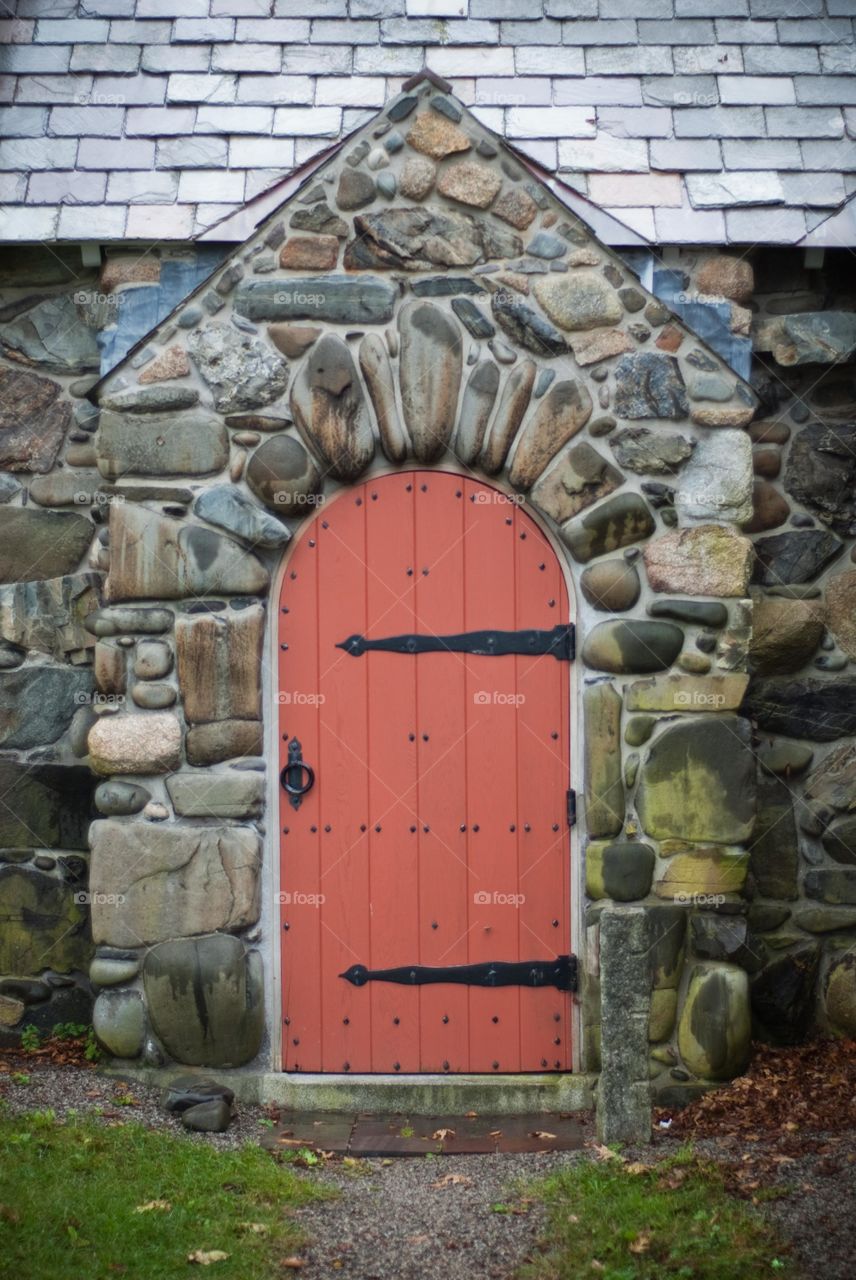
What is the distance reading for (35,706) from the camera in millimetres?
5707

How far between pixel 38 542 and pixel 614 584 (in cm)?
248

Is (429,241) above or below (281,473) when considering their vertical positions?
above

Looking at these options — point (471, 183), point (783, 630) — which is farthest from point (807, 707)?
point (471, 183)

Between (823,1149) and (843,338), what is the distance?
3.25 m

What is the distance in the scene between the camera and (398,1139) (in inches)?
192

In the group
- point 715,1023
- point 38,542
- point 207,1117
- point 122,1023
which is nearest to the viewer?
point 207,1117

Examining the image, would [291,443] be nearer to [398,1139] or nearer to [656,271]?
[656,271]

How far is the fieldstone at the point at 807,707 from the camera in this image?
5.65 m

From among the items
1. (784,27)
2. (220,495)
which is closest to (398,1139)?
(220,495)

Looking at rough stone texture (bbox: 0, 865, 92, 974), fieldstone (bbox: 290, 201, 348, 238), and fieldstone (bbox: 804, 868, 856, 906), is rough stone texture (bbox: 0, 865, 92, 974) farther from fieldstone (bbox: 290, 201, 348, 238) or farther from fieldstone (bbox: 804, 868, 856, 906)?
fieldstone (bbox: 804, 868, 856, 906)

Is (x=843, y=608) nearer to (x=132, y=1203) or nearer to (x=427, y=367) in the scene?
(x=427, y=367)

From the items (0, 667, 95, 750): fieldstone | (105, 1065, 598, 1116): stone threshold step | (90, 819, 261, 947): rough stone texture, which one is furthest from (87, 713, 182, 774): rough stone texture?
(105, 1065, 598, 1116): stone threshold step

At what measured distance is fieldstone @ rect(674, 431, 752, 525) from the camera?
5152 mm

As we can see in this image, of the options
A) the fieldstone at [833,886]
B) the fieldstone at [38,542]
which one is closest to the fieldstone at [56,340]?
the fieldstone at [38,542]
